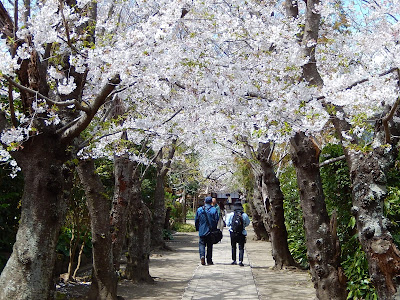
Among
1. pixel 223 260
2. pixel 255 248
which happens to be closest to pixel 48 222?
pixel 223 260

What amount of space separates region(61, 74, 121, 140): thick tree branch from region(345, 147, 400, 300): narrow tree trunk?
2.92 m

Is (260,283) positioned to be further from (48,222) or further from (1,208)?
(48,222)

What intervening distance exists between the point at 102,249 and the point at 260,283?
153 inches

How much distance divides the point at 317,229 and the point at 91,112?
4097 mm

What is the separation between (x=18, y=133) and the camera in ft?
15.3

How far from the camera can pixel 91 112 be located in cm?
480

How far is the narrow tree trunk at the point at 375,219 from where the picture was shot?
4.90 metres

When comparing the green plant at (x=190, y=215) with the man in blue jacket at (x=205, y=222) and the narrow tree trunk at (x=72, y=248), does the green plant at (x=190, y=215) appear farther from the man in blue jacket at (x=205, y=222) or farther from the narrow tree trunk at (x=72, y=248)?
the narrow tree trunk at (x=72, y=248)

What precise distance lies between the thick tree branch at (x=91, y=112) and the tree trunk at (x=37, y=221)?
0.18 metres

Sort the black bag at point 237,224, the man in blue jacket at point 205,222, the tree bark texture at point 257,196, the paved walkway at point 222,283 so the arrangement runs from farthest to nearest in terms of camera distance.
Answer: the tree bark texture at point 257,196, the man in blue jacket at point 205,222, the black bag at point 237,224, the paved walkway at point 222,283

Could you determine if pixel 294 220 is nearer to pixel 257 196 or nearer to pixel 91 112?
pixel 257 196

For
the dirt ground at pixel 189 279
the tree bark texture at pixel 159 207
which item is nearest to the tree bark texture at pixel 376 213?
the dirt ground at pixel 189 279

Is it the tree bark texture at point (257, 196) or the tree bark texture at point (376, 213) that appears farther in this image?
the tree bark texture at point (257, 196)

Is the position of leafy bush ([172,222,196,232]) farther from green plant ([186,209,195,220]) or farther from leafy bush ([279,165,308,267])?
leafy bush ([279,165,308,267])
